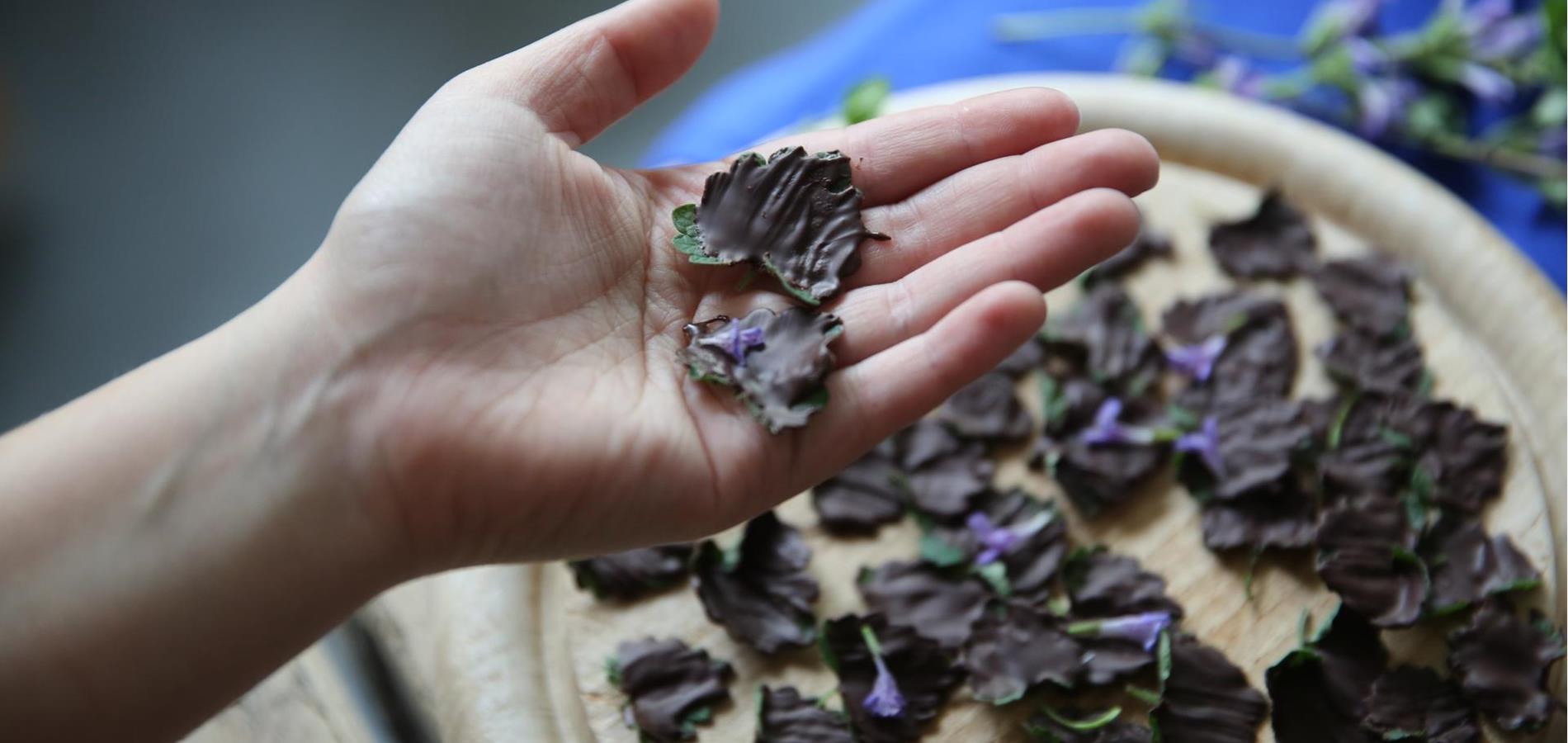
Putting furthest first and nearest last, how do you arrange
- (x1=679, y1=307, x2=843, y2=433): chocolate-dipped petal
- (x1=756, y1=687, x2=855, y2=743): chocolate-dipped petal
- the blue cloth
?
the blue cloth → (x1=756, y1=687, x2=855, y2=743): chocolate-dipped petal → (x1=679, y1=307, x2=843, y2=433): chocolate-dipped petal

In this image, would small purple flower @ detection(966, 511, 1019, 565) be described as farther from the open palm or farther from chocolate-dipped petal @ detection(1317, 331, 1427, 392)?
chocolate-dipped petal @ detection(1317, 331, 1427, 392)

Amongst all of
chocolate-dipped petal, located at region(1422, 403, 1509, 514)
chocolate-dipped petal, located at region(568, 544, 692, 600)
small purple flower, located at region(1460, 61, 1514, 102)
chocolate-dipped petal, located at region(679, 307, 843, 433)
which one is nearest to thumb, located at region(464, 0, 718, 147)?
chocolate-dipped petal, located at region(679, 307, 843, 433)

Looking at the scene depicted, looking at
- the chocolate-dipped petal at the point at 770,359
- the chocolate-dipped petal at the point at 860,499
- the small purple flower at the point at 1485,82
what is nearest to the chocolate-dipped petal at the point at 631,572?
the chocolate-dipped petal at the point at 860,499

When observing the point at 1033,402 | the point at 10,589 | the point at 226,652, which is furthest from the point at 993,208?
the point at 10,589

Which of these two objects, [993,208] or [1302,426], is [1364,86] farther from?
[993,208]

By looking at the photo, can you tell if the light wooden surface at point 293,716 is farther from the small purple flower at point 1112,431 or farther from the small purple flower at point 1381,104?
the small purple flower at point 1381,104

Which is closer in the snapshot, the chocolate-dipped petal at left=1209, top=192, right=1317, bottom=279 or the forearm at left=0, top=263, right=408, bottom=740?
the forearm at left=0, top=263, right=408, bottom=740

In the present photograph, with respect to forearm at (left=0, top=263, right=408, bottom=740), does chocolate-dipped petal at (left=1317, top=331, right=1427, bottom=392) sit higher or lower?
lower
